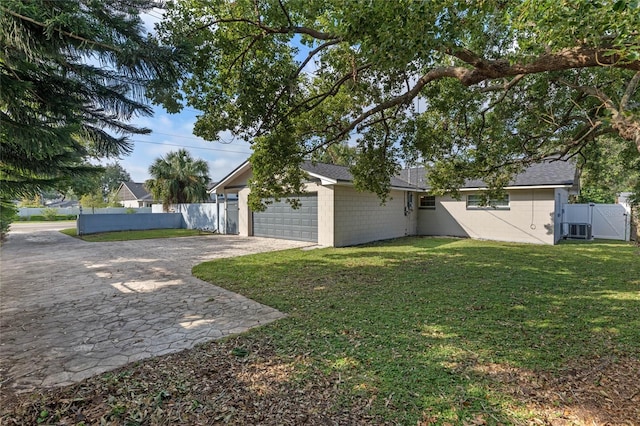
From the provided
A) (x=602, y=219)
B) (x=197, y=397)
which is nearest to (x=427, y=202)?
(x=602, y=219)

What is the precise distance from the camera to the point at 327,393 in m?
2.91

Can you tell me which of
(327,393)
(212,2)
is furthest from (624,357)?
(212,2)

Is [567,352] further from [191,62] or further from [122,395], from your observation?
[191,62]

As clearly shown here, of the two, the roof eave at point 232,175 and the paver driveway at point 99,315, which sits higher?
the roof eave at point 232,175

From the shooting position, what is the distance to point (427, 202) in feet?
56.1

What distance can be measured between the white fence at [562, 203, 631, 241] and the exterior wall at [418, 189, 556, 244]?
2950mm

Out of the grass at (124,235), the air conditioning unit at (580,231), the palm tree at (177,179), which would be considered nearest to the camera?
the air conditioning unit at (580,231)

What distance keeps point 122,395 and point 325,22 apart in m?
5.56

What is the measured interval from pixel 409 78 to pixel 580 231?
13.3 metres

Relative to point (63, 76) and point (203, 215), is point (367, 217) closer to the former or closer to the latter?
Answer: point (203, 215)

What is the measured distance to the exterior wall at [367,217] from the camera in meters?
12.9

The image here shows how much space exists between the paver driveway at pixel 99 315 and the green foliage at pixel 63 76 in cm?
193

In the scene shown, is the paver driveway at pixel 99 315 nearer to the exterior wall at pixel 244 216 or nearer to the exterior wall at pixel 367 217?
the exterior wall at pixel 367 217

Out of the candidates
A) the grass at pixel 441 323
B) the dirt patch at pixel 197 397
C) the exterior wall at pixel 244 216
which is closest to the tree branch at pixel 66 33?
the dirt patch at pixel 197 397
